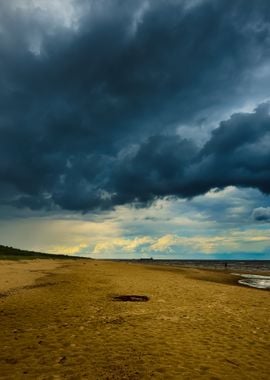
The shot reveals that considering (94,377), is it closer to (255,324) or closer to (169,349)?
(169,349)

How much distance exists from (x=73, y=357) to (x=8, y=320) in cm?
593

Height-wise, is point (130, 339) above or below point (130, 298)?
below

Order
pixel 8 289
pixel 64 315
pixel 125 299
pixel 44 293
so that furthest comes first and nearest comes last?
1. pixel 8 289
2. pixel 44 293
3. pixel 125 299
4. pixel 64 315

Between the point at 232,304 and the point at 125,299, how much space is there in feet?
21.2

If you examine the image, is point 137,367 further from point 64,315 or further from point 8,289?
point 8,289

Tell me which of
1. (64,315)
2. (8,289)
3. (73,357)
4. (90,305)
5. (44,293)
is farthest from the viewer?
(8,289)

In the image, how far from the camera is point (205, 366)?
31.6 ft

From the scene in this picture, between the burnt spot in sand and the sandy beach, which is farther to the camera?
the burnt spot in sand

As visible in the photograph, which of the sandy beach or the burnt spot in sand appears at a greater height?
the burnt spot in sand

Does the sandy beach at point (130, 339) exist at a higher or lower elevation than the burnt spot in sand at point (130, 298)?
lower

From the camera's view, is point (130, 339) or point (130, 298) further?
point (130, 298)

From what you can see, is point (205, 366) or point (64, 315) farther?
point (64, 315)

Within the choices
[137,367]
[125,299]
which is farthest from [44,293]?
[137,367]

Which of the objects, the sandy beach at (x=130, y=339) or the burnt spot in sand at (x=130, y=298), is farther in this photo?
the burnt spot in sand at (x=130, y=298)
